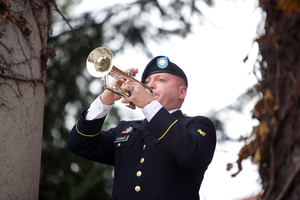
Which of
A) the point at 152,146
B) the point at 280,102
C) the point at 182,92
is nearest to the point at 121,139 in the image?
the point at 152,146

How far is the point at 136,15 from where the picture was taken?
4.90m

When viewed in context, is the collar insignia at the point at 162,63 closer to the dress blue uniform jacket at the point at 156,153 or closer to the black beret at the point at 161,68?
the black beret at the point at 161,68

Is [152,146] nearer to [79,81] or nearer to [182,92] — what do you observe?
[182,92]

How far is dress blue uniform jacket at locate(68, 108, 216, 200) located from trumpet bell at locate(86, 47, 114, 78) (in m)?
0.42

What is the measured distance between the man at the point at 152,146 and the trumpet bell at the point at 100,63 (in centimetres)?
21

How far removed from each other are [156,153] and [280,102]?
1541mm

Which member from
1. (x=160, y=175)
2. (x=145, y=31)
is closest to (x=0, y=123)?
(x=160, y=175)

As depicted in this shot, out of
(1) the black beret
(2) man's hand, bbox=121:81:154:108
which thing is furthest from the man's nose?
(2) man's hand, bbox=121:81:154:108

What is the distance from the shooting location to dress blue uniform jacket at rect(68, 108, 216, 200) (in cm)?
263

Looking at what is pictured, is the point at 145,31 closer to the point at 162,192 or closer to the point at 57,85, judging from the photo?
the point at 57,85

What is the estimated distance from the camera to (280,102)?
1454 millimetres

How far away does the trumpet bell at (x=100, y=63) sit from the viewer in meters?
3.00

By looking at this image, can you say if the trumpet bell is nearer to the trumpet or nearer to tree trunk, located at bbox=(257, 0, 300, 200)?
the trumpet

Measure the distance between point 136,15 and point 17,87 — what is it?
2.62m
